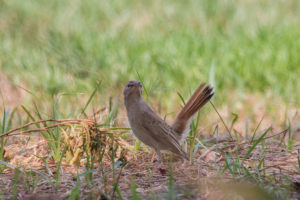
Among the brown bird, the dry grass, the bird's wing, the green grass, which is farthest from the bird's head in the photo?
the green grass

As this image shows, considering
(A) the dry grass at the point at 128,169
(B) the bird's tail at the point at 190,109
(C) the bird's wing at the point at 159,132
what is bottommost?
(A) the dry grass at the point at 128,169

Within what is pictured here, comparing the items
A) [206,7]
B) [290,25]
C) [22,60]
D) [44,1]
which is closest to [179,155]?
[22,60]

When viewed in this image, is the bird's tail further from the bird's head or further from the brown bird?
the bird's head

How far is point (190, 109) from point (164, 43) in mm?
4966

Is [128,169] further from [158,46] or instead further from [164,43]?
[164,43]

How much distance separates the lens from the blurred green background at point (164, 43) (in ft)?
24.9

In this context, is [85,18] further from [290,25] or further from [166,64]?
[290,25]

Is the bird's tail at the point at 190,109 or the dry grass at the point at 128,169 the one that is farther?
the bird's tail at the point at 190,109

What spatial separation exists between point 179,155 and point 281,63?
14.7ft

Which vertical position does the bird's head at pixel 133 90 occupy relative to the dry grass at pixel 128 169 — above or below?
above

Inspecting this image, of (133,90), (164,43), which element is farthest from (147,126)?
(164,43)

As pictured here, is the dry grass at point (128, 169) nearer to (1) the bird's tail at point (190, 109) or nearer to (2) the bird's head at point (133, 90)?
Result: (1) the bird's tail at point (190, 109)

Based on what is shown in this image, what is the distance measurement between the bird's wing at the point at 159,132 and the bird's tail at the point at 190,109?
29cm

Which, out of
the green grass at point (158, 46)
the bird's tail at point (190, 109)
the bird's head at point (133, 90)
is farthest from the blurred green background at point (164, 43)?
the bird's head at point (133, 90)
